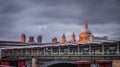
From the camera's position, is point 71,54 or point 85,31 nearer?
point 71,54

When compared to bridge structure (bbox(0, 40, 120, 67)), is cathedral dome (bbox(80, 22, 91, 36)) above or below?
above

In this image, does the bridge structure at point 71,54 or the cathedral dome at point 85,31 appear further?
the cathedral dome at point 85,31

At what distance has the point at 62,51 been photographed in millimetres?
60062

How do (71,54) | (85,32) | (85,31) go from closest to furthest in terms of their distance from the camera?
(71,54) → (85,32) → (85,31)

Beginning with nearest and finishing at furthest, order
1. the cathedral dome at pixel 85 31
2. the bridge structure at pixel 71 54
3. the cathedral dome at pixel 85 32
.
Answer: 1. the bridge structure at pixel 71 54
2. the cathedral dome at pixel 85 32
3. the cathedral dome at pixel 85 31

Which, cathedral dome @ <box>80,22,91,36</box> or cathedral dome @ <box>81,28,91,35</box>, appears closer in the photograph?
cathedral dome @ <box>80,22,91,36</box>

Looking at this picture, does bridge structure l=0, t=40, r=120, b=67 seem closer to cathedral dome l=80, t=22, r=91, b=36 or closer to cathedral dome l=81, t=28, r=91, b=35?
cathedral dome l=80, t=22, r=91, b=36

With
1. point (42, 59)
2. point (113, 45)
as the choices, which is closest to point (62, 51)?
point (42, 59)

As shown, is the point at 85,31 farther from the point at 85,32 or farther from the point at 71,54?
the point at 71,54

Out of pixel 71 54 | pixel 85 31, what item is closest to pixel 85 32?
pixel 85 31

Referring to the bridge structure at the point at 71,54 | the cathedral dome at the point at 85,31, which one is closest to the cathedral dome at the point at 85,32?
the cathedral dome at the point at 85,31

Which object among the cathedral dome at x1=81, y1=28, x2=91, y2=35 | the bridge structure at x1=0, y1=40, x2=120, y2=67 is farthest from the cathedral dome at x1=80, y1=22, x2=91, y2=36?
the bridge structure at x1=0, y1=40, x2=120, y2=67

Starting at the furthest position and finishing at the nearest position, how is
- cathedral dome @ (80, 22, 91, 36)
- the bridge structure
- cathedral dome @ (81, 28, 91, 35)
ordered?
cathedral dome @ (81, 28, 91, 35), cathedral dome @ (80, 22, 91, 36), the bridge structure

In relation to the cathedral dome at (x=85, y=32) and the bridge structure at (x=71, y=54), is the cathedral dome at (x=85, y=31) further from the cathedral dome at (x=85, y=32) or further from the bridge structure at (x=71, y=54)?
the bridge structure at (x=71, y=54)
